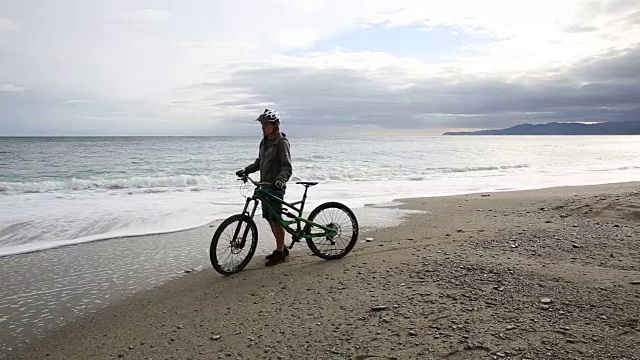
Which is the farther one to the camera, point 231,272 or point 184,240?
point 184,240

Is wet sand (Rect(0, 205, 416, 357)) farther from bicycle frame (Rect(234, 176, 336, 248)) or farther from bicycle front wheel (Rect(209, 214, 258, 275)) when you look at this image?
bicycle frame (Rect(234, 176, 336, 248))

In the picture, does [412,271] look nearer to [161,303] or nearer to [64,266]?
[161,303]

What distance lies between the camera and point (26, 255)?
271 inches

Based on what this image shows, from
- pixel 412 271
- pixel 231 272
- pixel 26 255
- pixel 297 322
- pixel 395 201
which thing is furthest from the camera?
pixel 395 201

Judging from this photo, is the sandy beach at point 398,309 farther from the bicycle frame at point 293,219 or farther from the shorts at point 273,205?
the shorts at point 273,205

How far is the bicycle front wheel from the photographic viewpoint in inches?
231

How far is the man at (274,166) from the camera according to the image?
6164 millimetres

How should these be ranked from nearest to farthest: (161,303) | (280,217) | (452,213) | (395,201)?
(161,303) → (280,217) → (452,213) → (395,201)

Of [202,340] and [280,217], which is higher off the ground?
[280,217]

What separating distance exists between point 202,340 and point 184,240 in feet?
13.6

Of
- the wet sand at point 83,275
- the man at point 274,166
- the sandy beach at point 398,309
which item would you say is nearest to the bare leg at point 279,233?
the man at point 274,166

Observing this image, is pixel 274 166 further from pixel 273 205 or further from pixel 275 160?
pixel 273 205

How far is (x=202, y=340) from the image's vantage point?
3959 millimetres

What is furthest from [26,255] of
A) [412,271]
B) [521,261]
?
[521,261]
